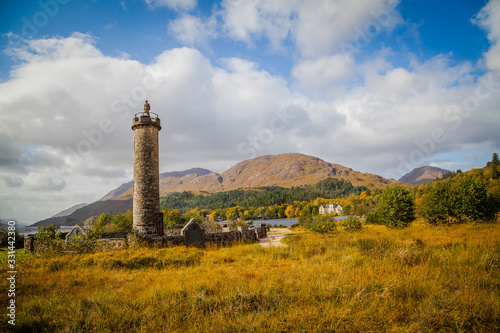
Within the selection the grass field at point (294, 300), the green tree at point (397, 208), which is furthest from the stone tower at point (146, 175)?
the green tree at point (397, 208)

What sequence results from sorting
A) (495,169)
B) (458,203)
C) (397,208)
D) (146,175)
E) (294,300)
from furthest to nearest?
(495,169), (397,208), (458,203), (146,175), (294,300)

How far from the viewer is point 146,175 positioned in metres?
18.7

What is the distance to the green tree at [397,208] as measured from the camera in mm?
26250

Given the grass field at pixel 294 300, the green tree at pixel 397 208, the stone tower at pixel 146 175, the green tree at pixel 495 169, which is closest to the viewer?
the grass field at pixel 294 300

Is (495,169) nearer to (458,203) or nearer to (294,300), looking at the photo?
(458,203)

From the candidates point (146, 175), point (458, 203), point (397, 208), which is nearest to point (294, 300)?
point (146, 175)

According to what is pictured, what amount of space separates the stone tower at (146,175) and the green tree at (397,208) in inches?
985

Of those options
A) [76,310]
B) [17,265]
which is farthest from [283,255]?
[17,265]

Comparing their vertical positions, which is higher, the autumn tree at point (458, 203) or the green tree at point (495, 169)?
the green tree at point (495, 169)

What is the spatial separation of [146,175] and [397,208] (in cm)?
2676

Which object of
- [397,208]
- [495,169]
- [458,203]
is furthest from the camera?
[495,169]

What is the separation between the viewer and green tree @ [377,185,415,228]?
26250mm

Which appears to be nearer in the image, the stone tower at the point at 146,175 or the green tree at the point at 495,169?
the stone tower at the point at 146,175

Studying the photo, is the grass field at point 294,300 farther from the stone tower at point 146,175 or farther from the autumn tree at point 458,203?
the autumn tree at point 458,203
